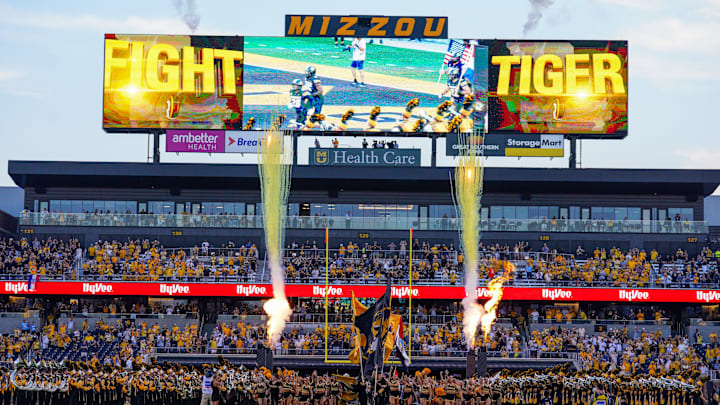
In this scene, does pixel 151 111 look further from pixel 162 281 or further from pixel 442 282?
pixel 442 282

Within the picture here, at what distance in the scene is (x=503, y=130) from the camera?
197 ft

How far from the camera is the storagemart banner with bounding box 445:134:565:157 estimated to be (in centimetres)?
5931

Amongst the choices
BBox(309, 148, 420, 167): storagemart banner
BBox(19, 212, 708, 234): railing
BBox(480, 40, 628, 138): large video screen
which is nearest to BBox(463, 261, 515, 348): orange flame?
BBox(19, 212, 708, 234): railing

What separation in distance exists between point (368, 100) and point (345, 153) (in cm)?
380

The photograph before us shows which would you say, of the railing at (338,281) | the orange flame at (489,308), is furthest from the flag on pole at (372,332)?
the railing at (338,281)


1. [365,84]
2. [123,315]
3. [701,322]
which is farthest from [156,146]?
[701,322]

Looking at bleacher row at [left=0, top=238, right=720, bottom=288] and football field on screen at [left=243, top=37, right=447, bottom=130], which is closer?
bleacher row at [left=0, top=238, right=720, bottom=288]

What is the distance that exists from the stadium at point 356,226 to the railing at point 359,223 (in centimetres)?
13

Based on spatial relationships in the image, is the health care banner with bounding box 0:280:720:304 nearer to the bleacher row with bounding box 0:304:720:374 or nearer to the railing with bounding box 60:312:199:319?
the railing with bounding box 60:312:199:319

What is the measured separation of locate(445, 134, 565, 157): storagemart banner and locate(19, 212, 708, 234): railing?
4132mm

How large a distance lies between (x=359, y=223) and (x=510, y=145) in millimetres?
10238

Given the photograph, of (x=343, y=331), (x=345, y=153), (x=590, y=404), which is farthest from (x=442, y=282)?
(x=590, y=404)

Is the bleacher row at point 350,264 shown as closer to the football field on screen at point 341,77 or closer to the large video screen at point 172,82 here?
the large video screen at point 172,82

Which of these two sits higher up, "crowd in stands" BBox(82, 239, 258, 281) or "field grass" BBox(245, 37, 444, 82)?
"field grass" BBox(245, 37, 444, 82)
